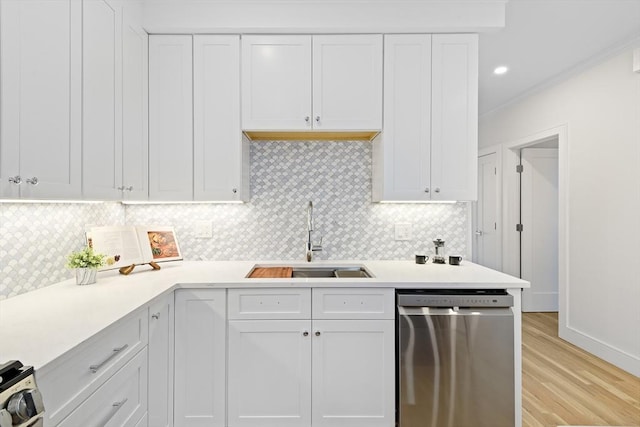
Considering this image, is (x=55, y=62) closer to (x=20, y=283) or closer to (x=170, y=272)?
(x=20, y=283)

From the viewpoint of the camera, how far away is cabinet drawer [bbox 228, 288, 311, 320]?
1.80 m

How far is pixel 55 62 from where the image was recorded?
4.41 feet

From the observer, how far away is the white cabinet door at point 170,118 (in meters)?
2.14

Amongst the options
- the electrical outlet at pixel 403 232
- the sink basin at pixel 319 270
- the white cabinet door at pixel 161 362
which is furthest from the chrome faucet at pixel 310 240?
the white cabinet door at pixel 161 362

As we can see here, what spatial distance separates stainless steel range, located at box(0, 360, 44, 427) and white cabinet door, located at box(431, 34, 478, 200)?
6.93 ft

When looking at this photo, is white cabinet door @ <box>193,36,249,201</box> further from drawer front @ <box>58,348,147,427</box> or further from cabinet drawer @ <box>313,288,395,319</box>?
drawer front @ <box>58,348,147,427</box>

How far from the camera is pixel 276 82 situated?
7.09ft

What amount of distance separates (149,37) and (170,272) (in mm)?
1591

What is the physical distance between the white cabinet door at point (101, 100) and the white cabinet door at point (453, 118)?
197 centimetres

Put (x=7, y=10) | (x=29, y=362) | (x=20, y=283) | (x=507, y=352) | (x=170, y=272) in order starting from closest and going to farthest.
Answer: (x=29, y=362)
(x=7, y=10)
(x=20, y=283)
(x=507, y=352)
(x=170, y=272)

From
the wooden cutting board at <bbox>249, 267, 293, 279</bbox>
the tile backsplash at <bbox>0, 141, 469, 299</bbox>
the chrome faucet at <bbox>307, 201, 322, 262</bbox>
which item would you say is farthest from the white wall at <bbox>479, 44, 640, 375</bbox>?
the wooden cutting board at <bbox>249, 267, 293, 279</bbox>

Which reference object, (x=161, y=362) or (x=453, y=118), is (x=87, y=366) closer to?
(x=161, y=362)

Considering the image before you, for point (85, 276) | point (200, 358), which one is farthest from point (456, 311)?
point (85, 276)

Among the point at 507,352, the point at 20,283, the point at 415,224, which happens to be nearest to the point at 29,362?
the point at 20,283
